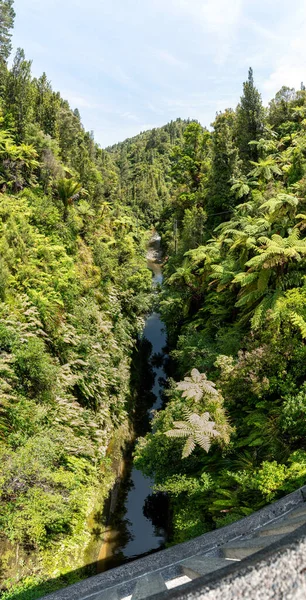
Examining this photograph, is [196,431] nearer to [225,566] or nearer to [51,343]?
[225,566]

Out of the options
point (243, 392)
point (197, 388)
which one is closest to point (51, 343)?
point (197, 388)

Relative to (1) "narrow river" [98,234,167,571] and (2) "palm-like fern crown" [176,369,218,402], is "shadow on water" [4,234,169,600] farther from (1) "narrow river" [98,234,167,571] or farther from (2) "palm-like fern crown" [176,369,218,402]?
(2) "palm-like fern crown" [176,369,218,402]

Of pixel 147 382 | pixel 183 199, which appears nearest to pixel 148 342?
pixel 147 382

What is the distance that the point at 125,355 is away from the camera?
14391 mm

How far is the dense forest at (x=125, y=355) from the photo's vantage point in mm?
6062

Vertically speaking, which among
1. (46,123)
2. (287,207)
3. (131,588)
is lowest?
(131,588)

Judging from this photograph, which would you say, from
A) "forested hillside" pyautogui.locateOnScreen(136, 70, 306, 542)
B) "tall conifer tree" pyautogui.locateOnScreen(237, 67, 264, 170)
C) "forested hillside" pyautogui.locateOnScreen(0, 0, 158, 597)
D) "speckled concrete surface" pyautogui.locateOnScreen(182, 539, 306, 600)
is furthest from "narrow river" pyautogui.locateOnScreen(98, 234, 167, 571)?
"tall conifer tree" pyautogui.locateOnScreen(237, 67, 264, 170)

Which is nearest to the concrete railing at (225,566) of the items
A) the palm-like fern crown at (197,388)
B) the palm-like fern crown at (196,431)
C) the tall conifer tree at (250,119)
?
the palm-like fern crown at (196,431)

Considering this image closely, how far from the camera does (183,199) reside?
939 inches

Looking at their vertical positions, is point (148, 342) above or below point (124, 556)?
above

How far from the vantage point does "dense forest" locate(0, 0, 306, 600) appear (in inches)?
239

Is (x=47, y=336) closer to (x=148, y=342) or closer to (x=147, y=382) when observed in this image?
(x=147, y=382)

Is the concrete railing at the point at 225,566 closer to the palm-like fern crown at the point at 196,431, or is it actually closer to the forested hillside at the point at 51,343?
the palm-like fern crown at the point at 196,431

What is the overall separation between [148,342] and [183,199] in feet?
35.8
